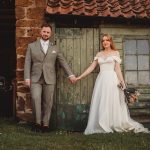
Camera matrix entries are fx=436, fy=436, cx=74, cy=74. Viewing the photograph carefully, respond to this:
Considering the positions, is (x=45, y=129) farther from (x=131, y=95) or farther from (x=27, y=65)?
(x=131, y=95)

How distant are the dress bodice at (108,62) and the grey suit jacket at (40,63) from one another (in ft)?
2.38

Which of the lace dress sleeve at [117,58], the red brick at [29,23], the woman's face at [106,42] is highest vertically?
the red brick at [29,23]

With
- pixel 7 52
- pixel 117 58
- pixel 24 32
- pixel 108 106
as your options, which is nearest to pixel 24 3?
pixel 24 32

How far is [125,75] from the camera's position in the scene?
10438 millimetres

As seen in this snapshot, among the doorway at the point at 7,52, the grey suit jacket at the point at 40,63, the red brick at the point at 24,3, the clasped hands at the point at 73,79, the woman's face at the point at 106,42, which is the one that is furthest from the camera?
the doorway at the point at 7,52

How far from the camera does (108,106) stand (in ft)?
30.9

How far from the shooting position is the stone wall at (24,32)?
32.8ft

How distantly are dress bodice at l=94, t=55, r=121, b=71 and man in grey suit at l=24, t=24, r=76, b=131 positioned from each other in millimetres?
692

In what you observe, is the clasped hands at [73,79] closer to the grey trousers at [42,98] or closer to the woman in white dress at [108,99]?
the woman in white dress at [108,99]

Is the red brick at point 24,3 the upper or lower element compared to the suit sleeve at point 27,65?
upper

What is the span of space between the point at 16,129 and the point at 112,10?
3.53 metres

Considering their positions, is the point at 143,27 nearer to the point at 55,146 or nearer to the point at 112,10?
the point at 112,10

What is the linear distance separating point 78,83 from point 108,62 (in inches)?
37.6

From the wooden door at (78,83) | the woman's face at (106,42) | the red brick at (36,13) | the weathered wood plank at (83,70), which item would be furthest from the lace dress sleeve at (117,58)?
the red brick at (36,13)
